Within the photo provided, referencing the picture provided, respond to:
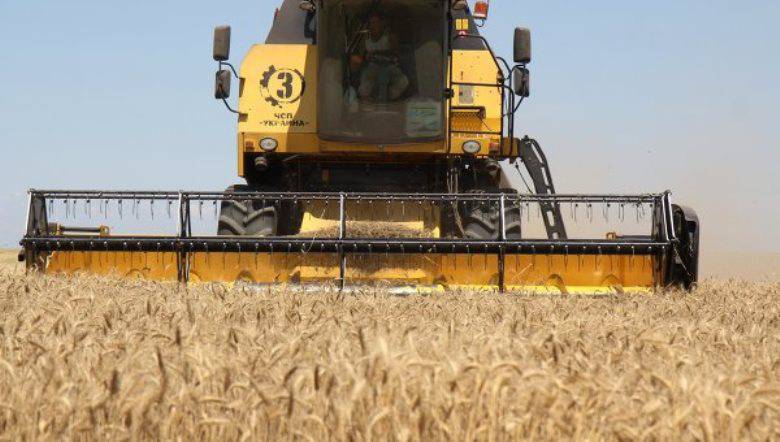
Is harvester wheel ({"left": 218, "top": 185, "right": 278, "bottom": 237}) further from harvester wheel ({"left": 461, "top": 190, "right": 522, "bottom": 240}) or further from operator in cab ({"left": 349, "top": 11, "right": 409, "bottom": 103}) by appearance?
harvester wheel ({"left": 461, "top": 190, "right": 522, "bottom": 240})

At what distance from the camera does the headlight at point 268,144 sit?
33.1ft

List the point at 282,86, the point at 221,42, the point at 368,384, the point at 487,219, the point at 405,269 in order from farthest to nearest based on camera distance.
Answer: the point at 282,86 < the point at 221,42 < the point at 487,219 < the point at 405,269 < the point at 368,384

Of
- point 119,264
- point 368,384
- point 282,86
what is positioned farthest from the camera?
point 282,86

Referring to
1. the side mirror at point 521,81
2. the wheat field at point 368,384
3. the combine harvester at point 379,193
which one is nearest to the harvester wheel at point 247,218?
the combine harvester at point 379,193

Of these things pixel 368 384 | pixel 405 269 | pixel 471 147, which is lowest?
pixel 405 269

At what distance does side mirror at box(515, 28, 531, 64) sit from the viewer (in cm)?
980

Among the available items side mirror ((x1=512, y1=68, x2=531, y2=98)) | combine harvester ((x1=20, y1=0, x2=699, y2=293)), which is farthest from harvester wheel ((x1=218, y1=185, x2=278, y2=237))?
side mirror ((x1=512, y1=68, x2=531, y2=98))

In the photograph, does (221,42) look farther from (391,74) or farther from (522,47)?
(522,47)

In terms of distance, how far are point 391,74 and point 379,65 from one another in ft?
0.46

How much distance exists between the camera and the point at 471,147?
32.6ft

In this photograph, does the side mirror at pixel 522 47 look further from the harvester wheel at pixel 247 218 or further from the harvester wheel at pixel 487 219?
the harvester wheel at pixel 247 218

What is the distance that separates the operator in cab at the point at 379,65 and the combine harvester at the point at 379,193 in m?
0.01

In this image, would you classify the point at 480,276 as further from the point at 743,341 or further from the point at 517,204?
the point at 743,341

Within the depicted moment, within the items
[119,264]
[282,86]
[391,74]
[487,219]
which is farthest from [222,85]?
[487,219]
